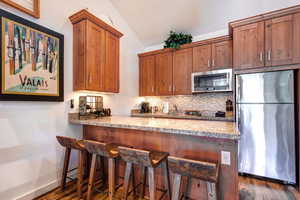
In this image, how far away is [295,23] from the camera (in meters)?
2.03

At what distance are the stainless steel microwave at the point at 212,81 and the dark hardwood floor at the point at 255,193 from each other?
5.25ft

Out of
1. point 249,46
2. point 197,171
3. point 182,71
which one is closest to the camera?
point 197,171

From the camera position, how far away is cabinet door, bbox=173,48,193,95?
123 inches

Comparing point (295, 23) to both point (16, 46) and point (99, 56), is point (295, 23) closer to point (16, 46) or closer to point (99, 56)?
point (99, 56)

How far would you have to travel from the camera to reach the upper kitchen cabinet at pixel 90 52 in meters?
2.08

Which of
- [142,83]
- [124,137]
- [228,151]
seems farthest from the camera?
[142,83]

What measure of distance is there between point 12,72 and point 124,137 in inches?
58.1

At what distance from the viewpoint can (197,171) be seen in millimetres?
1107

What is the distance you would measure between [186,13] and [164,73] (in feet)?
4.36

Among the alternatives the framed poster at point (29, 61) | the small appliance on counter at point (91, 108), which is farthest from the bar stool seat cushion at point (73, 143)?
the framed poster at point (29, 61)

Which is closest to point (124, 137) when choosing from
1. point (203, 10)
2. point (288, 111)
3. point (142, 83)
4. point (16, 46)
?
point (16, 46)

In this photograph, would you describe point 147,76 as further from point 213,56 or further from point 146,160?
point 146,160

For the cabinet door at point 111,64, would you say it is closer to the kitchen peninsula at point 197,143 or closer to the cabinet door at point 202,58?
the kitchen peninsula at point 197,143

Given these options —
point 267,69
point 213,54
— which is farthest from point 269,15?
point 213,54
